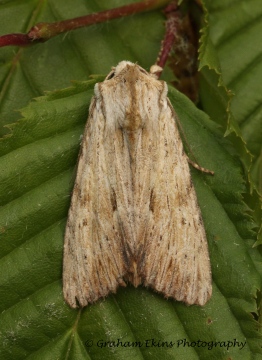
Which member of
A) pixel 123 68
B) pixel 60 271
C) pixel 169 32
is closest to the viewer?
pixel 60 271

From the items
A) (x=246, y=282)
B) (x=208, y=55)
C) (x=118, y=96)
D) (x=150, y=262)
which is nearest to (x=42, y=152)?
(x=118, y=96)

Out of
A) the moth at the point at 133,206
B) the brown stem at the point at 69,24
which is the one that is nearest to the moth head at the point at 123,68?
the moth at the point at 133,206

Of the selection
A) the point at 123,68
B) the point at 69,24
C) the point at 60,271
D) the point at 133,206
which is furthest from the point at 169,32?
the point at 60,271

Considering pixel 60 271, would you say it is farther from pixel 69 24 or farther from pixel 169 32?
pixel 169 32

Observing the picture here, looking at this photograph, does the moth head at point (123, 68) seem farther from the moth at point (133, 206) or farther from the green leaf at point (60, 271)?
the green leaf at point (60, 271)

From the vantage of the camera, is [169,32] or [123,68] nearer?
[123,68]

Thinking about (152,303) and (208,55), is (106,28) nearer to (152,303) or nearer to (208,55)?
(208,55)
